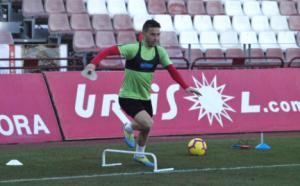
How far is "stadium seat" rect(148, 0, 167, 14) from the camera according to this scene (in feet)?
82.8

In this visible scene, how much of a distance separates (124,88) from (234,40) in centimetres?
1503

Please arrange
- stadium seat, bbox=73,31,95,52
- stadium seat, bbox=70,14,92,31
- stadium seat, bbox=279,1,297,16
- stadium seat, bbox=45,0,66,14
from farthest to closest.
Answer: stadium seat, bbox=279,1,297,16, stadium seat, bbox=45,0,66,14, stadium seat, bbox=70,14,92,31, stadium seat, bbox=73,31,95,52

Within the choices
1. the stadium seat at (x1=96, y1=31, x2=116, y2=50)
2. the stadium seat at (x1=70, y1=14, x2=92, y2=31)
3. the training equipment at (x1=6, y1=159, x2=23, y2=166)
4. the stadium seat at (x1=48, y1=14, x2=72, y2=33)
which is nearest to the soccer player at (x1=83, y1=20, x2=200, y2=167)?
the training equipment at (x1=6, y1=159, x2=23, y2=166)

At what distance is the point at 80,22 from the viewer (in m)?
23.2

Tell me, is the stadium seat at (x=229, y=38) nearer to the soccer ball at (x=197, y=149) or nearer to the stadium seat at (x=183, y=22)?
the stadium seat at (x=183, y=22)

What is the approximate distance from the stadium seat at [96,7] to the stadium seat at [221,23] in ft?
13.8

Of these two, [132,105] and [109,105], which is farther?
[109,105]

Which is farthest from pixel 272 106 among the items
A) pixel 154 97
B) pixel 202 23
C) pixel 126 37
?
pixel 202 23

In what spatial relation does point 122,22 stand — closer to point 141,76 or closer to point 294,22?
point 294,22

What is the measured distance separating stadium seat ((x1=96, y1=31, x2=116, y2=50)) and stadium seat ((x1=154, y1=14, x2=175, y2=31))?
2.18 m

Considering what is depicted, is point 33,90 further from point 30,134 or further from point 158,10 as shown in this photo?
point 158,10

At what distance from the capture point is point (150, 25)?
10.3m

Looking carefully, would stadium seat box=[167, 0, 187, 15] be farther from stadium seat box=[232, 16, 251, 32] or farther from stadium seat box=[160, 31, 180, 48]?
stadium seat box=[232, 16, 251, 32]

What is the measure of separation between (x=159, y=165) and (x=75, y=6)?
13686mm
